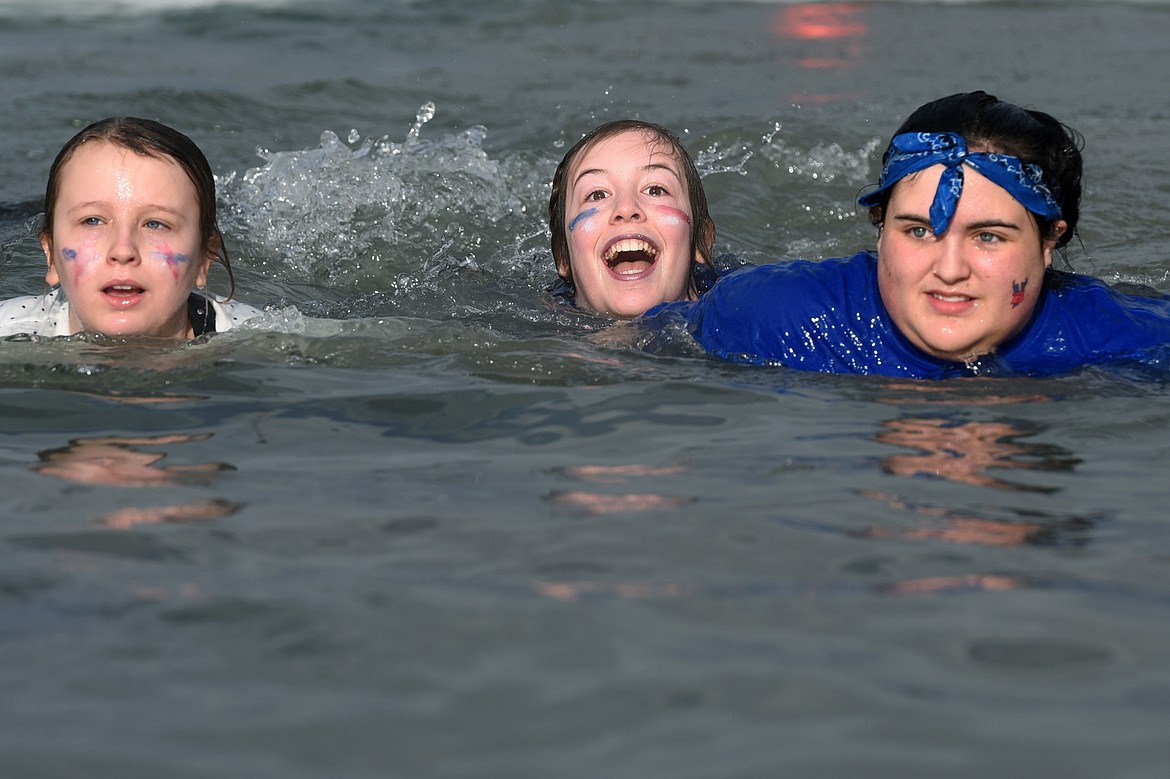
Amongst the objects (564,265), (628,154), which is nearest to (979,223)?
(628,154)

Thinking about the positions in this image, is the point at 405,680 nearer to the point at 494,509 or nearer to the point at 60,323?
the point at 494,509

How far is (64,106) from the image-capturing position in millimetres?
11688

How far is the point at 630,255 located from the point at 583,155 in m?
0.46

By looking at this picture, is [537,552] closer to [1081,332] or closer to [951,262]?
[951,262]

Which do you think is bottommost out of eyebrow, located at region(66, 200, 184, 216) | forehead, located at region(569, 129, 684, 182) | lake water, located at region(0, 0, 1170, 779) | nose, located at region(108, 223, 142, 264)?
lake water, located at region(0, 0, 1170, 779)

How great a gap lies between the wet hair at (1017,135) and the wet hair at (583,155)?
1399 mm

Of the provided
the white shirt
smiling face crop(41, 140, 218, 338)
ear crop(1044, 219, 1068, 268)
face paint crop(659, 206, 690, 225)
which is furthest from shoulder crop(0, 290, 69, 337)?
ear crop(1044, 219, 1068, 268)

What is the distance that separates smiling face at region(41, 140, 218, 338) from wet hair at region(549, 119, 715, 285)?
1669 millimetres

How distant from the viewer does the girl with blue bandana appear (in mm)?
4820

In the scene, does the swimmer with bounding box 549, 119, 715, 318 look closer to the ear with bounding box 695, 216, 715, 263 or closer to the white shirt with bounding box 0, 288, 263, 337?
the ear with bounding box 695, 216, 715, 263

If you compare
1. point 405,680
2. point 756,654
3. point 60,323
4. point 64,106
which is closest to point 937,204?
point 756,654

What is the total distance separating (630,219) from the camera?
6047mm

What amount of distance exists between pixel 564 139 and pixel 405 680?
810cm

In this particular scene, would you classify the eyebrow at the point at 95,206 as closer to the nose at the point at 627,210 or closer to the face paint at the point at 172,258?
the face paint at the point at 172,258
